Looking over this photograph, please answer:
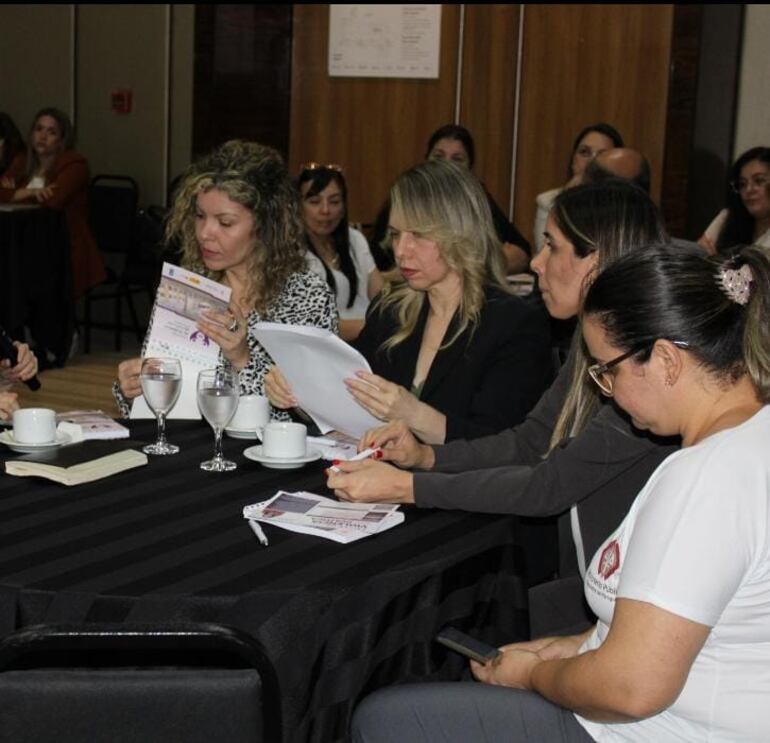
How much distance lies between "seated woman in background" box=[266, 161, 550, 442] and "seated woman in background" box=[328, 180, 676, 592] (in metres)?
0.20

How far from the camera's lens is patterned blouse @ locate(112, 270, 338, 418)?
2986 mm

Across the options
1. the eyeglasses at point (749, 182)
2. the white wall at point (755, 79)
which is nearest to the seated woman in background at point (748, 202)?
the eyeglasses at point (749, 182)

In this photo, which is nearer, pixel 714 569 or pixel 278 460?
pixel 714 569

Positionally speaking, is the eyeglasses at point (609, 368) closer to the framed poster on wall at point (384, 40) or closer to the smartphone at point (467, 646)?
the smartphone at point (467, 646)

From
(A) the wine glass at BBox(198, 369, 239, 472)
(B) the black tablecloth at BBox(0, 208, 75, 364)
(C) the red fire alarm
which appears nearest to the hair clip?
(A) the wine glass at BBox(198, 369, 239, 472)

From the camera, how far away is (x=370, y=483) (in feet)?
7.14

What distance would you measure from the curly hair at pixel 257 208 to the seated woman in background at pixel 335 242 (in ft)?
4.33

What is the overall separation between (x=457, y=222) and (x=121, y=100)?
549 cm

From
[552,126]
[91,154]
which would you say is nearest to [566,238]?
[552,126]

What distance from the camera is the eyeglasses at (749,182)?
520 cm

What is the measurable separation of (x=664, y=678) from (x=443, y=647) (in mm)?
571

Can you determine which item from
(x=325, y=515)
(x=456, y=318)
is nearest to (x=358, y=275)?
(x=456, y=318)

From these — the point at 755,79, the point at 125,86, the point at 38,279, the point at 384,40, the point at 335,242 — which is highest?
the point at 384,40

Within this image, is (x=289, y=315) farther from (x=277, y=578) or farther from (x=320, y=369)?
(x=277, y=578)
